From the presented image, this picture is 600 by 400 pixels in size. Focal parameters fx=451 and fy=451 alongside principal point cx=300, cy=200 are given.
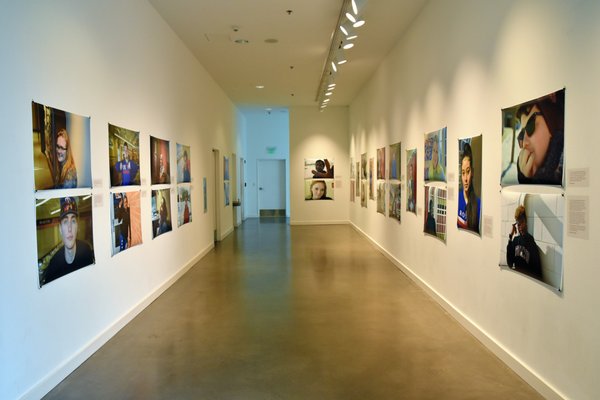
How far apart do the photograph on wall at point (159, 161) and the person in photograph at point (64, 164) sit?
8.00 feet

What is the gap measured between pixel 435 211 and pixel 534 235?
2765 mm

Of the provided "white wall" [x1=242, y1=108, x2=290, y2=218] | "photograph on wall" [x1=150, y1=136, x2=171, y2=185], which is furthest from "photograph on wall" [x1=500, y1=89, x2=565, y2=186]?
"white wall" [x1=242, y1=108, x2=290, y2=218]

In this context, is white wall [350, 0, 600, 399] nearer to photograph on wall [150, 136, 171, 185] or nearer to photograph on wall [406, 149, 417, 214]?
photograph on wall [406, 149, 417, 214]

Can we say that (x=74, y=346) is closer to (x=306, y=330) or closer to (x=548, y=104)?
(x=306, y=330)

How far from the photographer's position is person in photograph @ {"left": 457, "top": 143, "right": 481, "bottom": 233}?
5199 mm

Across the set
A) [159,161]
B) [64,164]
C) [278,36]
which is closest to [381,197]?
[278,36]

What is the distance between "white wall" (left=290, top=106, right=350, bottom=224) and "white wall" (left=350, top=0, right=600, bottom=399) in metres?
9.21

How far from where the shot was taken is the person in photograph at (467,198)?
5.20 metres

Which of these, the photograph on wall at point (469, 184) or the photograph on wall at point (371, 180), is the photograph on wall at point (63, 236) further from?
the photograph on wall at point (371, 180)

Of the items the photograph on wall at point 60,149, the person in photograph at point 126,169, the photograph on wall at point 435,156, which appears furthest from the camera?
the photograph on wall at point 435,156

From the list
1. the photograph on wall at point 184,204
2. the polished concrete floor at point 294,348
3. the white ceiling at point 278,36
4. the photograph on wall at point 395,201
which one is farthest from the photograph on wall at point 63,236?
the photograph on wall at point 395,201

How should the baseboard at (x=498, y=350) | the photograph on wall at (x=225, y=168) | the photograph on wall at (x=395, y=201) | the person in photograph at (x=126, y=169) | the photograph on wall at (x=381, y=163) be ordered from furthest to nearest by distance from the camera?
1. the photograph on wall at (x=225, y=168)
2. the photograph on wall at (x=381, y=163)
3. the photograph on wall at (x=395, y=201)
4. the person in photograph at (x=126, y=169)
5. the baseboard at (x=498, y=350)

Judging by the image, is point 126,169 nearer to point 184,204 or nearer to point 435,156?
point 184,204

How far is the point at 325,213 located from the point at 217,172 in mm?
5862
